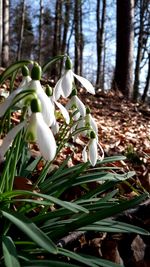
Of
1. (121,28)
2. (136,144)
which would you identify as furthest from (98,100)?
(136,144)

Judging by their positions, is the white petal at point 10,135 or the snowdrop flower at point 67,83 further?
the snowdrop flower at point 67,83

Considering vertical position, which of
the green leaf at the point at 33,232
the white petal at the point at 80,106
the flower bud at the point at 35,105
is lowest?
the green leaf at the point at 33,232

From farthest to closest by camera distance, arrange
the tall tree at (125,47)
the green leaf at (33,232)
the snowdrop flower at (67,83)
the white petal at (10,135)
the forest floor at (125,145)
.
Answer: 1. the tall tree at (125,47)
2. the forest floor at (125,145)
3. the snowdrop flower at (67,83)
4. the white petal at (10,135)
5. the green leaf at (33,232)

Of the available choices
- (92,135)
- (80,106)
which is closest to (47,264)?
(92,135)

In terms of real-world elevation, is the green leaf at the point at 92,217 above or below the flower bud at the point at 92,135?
below

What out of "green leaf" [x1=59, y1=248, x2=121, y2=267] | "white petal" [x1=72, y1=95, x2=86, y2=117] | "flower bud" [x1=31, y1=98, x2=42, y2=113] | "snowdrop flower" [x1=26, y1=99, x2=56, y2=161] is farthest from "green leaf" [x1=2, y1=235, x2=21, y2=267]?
"white petal" [x1=72, y1=95, x2=86, y2=117]

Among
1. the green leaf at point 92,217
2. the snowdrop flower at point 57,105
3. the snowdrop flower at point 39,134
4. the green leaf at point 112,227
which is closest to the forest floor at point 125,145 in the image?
the green leaf at point 112,227

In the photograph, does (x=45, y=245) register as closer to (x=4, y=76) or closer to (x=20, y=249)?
(x=20, y=249)

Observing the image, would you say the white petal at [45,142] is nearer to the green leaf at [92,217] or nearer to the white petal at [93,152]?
the green leaf at [92,217]
